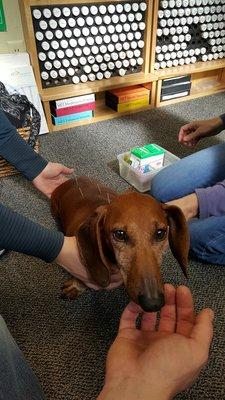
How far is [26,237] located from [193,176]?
3.26 ft

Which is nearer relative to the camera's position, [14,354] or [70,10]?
[14,354]

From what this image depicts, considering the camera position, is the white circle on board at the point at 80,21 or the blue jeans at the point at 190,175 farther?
the white circle on board at the point at 80,21

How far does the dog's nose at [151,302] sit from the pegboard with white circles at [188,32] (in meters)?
2.22

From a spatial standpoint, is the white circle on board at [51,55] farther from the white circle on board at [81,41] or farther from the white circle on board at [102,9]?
the white circle on board at [102,9]

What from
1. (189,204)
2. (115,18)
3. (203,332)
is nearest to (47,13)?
(115,18)

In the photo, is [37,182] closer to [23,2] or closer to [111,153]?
[111,153]

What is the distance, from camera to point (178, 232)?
0.86 m

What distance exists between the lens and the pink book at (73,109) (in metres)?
2.28

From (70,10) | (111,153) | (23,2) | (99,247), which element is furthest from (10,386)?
(70,10)

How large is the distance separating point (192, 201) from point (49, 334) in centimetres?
72

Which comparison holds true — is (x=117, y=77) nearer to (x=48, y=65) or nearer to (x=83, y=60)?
(x=83, y=60)

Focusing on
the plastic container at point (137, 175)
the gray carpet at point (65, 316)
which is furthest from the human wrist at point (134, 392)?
the plastic container at point (137, 175)

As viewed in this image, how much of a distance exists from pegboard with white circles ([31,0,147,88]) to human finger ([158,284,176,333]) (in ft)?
6.06

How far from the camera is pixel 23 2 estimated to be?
1868 mm
